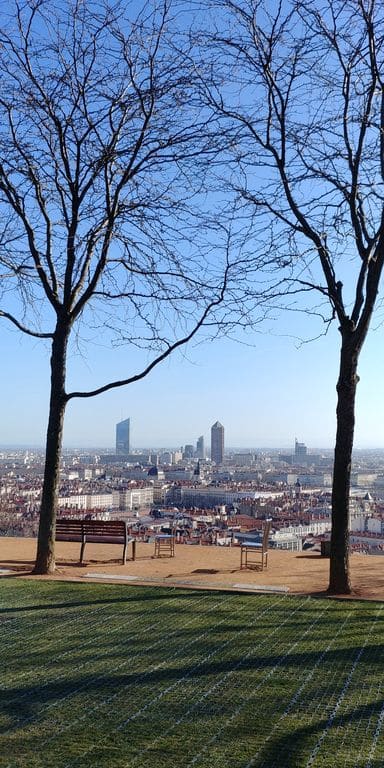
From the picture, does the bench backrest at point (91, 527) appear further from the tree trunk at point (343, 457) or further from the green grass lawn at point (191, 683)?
the tree trunk at point (343, 457)

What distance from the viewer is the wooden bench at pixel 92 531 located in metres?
12.5

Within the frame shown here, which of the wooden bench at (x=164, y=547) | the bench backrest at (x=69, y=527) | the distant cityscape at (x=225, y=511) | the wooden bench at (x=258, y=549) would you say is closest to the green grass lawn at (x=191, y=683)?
the wooden bench at (x=258, y=549)

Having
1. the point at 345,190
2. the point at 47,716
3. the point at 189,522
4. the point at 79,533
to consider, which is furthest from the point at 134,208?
the point at 47,716

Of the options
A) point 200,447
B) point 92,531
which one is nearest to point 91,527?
point 92,531

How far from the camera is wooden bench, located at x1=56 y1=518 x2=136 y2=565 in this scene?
41.0ft

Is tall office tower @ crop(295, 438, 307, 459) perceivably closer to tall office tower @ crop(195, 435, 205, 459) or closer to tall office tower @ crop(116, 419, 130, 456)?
tall office tower @ crop(195, 435, 205, 459)

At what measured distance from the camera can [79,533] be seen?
12.8 meters

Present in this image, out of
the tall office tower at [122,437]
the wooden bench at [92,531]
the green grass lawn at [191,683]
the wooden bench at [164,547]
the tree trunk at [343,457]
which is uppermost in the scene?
the tall office tower at [122,437]

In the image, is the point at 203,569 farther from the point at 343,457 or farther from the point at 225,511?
the point at 225,511

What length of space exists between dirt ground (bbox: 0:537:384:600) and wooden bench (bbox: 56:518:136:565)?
0.42 m

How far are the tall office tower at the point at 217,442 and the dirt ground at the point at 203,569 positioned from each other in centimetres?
3477

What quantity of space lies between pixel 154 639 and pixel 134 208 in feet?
26.1

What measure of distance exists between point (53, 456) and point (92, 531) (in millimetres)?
1843

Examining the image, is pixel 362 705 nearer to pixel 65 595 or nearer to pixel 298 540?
pixel 65 595
